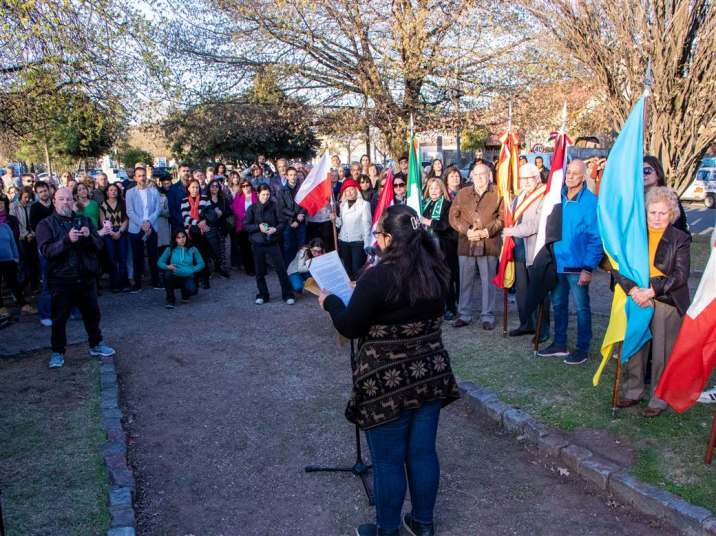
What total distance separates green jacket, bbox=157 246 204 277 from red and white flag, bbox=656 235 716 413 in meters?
7.23

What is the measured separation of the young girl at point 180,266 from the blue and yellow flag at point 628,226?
6674mm

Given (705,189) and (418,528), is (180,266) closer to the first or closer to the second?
(418,528)

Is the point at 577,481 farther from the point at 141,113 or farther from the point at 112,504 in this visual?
the point at 141,113

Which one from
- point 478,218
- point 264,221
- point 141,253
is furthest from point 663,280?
point 141,253

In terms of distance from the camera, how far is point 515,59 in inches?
600

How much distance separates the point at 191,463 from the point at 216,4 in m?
14.1

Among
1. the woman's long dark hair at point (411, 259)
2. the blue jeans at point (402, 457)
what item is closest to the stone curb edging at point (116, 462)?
the blue jeans at point (402, 457)

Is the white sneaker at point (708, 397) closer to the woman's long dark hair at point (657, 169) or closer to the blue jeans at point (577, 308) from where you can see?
the blue jeans at point (577, 308)

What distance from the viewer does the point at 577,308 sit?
248 inches

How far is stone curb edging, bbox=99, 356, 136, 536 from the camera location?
372 centimetres

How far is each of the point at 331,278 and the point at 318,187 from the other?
14.2 feet

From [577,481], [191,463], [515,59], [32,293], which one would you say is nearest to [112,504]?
[191,463]

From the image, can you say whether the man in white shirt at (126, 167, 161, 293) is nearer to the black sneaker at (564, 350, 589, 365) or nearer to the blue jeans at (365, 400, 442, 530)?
the black sneaker at (564, 350, 589, 365)

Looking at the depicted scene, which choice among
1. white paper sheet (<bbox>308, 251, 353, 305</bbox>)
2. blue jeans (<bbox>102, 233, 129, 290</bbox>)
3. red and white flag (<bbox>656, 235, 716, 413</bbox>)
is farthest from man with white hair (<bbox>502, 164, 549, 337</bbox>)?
blue jeans (<bbox>102, 233, 129, 290</bbox>)
